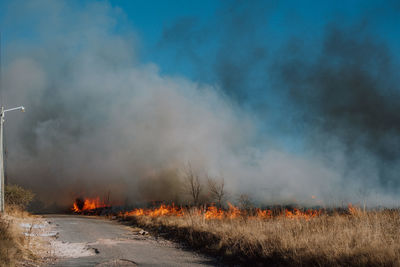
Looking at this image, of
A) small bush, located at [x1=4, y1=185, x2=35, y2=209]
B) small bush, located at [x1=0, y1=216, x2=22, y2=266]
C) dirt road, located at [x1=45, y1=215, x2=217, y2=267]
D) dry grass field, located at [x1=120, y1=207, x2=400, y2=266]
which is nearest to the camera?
dry grass field, located at [x1=120, y1=207, x2=400, y2=266]

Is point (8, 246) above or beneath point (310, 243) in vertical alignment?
beneath

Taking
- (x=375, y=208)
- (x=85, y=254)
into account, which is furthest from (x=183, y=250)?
(x=375, y=208)

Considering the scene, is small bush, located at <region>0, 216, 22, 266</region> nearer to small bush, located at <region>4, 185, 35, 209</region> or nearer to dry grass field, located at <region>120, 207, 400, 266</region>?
dry grass field, located at <region>120, 207, 400, 266</region>

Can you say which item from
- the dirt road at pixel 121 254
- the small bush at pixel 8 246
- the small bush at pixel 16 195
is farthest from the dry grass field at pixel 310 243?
the small bush at pixel 16 195

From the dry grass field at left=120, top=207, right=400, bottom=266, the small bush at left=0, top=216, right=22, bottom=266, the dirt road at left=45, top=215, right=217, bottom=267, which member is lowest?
the dirt road at left=45, top=215, right=217, bottom=267

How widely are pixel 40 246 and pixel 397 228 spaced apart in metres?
11.2

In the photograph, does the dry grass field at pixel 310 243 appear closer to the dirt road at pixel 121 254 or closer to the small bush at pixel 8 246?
the dirt road at pixel 121 254

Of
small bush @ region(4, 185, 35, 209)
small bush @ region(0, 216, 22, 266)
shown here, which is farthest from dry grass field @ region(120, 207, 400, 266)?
small bush @ region(4, 185, 35, 209)

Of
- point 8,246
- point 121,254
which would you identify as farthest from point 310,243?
point 8,246

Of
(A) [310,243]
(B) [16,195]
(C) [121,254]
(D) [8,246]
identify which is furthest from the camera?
(B) [16,195]

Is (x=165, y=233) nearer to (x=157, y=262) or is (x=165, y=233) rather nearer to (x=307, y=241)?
(x=157, y=262)

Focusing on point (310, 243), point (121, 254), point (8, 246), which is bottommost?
point (121, 254)

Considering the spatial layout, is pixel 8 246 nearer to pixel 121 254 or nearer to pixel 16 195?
pixel 121 254

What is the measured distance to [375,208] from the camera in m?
12.2
